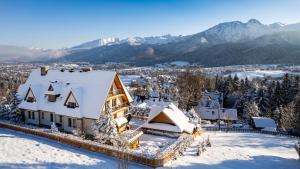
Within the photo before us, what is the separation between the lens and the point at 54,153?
18641 mm

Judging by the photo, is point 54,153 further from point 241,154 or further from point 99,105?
point 241,154

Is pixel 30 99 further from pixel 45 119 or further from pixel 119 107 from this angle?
pixel 119 107

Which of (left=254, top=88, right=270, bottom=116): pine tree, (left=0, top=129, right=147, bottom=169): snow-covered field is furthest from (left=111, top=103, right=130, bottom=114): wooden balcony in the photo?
(left=254, top=88, right=270, bottom=116): pine tree

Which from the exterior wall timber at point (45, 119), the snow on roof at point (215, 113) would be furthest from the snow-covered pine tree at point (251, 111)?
the exterior wall timber at point (45, 119)

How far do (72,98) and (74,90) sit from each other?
105 cm

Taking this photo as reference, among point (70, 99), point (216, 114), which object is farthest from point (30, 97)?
point (216, 114)

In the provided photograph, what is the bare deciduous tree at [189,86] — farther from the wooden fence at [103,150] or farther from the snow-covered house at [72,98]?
the wooden fence at [103,150]

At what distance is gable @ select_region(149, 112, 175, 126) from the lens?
1244 inches

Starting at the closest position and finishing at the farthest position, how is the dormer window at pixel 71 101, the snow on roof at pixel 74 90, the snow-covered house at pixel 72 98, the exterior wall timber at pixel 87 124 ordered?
the exterior wall timber at pixel 87 124
the snow on roof at pixel 74 90
the snow-covered house at pixel 72 98
the dormer window at pixel 71 101

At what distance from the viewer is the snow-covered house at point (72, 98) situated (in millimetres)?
28384

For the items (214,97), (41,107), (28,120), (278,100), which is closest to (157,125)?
(41,107)

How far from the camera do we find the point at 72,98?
29250mm

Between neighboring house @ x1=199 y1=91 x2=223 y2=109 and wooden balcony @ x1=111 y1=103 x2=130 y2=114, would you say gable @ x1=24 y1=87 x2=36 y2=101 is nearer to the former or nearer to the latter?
wooden balcony @ x1=111 y1=103 x2=130 y2=114

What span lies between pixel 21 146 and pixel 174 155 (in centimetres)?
1245
